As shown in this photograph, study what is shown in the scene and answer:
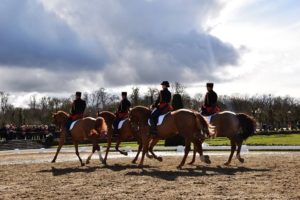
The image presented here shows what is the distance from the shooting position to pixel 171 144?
3441 cm

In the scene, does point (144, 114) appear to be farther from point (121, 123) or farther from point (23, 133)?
point (23, 133)

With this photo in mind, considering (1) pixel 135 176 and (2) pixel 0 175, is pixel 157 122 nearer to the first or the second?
(1) pixel 135 176

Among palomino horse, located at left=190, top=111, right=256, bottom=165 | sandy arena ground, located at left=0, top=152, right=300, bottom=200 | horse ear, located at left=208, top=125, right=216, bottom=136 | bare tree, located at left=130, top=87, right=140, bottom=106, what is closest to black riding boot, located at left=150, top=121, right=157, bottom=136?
palomino horse, located at left=190, top=111, right=256, bottom=165

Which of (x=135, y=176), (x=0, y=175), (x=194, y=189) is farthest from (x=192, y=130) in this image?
(x=0, y=175)

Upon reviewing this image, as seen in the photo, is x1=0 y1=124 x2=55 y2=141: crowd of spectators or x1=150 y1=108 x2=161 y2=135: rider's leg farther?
x1=0 y1=124 x2=55 y2=141: crowd of spectators

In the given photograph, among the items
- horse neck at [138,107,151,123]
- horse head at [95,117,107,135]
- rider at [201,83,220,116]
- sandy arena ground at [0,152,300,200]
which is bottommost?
sandy arena ground at [0,152,300,200]

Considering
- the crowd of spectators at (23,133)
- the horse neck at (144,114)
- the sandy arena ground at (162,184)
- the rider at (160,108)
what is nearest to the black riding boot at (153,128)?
the rider at (160,108)

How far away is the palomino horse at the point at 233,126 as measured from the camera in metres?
17.3

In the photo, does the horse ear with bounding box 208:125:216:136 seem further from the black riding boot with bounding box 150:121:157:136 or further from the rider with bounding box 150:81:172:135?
the black riding boot with bounding box 150:121:157:136

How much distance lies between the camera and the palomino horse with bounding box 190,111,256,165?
17.3 m

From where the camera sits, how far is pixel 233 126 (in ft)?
57.0

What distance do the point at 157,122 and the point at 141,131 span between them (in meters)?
0.86

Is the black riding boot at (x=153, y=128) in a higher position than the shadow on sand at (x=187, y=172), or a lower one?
higher

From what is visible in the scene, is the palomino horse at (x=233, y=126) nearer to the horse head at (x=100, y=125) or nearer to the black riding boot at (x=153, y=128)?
the black riding boot at (x=153, y=128)
